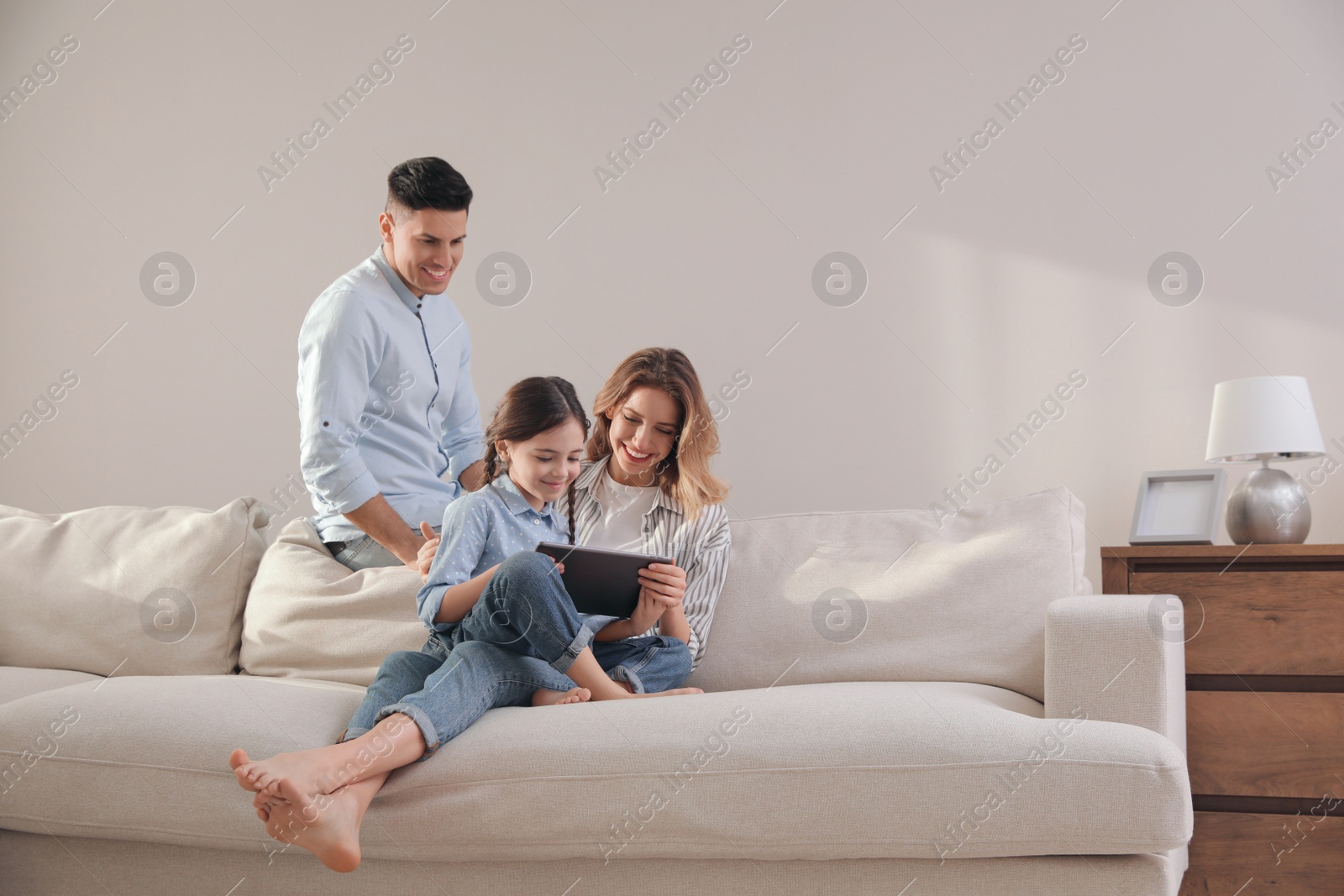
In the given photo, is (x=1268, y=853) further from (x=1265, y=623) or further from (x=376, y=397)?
(x=376, y=397)

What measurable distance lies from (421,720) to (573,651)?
303 mm

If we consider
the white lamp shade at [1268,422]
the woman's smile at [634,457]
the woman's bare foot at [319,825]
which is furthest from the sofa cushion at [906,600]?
the woman's bare foot at [319,825]

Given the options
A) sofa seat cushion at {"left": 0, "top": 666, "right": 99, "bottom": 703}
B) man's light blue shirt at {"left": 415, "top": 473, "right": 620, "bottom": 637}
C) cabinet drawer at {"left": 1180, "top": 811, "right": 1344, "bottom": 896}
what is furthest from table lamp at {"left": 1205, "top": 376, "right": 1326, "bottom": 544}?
sofa seat cushion at {"left": 0, "top": 666, "right": 99, "bottom": 703}

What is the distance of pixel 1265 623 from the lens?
6.73 ft

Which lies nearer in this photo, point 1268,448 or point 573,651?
point 573,651

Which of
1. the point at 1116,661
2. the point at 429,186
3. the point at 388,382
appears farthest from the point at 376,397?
the point at 1116,661

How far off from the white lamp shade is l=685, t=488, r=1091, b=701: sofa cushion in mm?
503

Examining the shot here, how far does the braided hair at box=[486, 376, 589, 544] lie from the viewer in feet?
5.90

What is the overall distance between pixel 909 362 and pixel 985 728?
146 cm

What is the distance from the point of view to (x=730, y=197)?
2.79 m

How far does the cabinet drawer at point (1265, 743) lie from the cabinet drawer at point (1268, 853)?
58mm

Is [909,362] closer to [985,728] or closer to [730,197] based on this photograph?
[730,197]

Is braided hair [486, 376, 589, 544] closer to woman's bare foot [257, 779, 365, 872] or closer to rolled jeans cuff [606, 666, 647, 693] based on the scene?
rolled jeans cuff [606, 666, 647, 693]

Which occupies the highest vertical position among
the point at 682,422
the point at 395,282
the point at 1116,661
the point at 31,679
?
the point at 395,282
